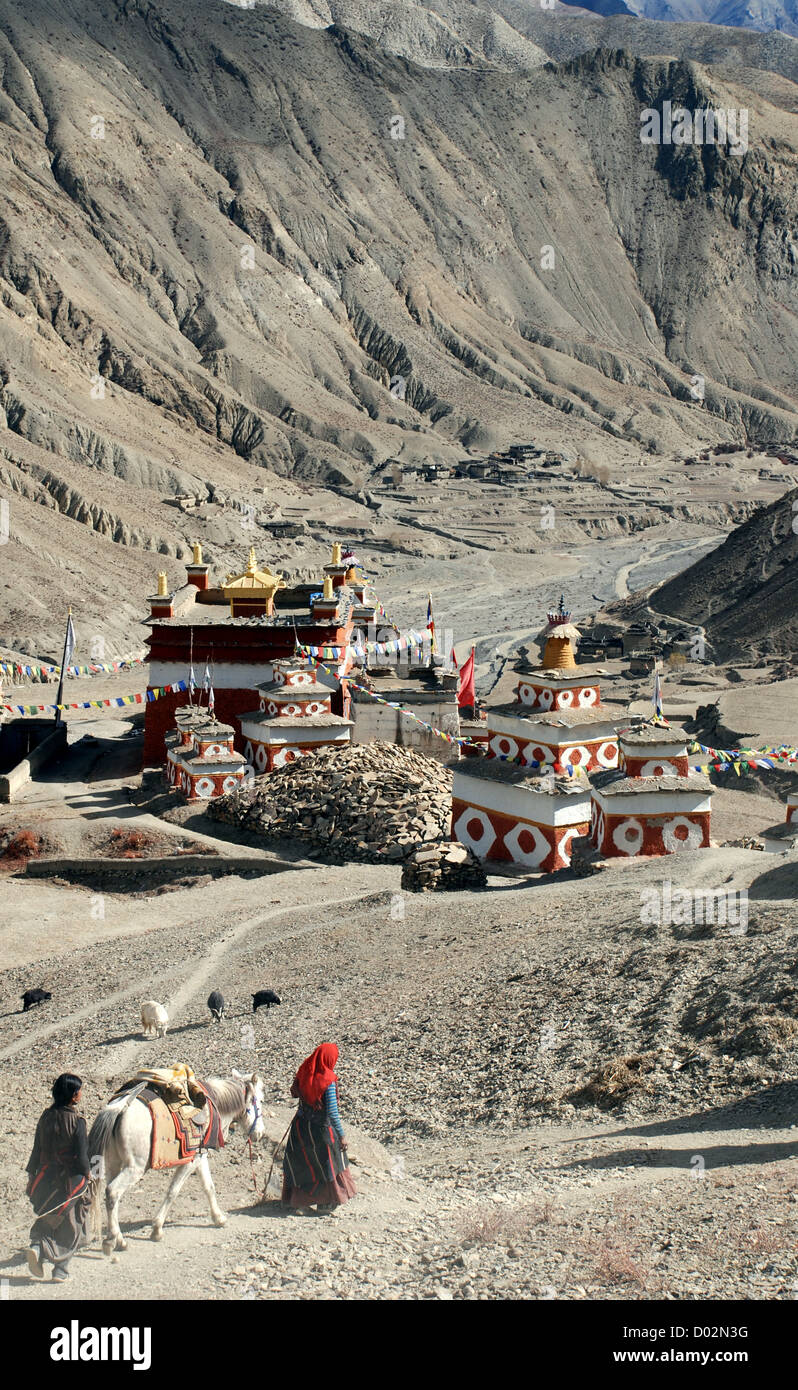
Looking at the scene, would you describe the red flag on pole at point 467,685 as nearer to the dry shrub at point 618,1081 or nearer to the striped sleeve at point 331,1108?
the dry shrub at point 618,1081

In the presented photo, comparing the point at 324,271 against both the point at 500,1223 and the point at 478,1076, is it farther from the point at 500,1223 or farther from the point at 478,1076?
the point at 500,1223

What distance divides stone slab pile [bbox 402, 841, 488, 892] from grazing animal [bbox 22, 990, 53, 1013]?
4.88 m

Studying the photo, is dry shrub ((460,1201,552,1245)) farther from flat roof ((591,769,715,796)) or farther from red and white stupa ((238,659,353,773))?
A: red and white stupa ((238,659,353,773))

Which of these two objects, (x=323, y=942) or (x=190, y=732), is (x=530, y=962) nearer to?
(x=323, y=942)

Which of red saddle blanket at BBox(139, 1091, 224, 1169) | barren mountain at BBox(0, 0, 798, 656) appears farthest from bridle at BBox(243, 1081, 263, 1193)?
barren mountain at BBox(0, 0, 798, 656)

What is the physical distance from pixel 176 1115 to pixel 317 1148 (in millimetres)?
905

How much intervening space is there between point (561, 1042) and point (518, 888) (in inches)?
255

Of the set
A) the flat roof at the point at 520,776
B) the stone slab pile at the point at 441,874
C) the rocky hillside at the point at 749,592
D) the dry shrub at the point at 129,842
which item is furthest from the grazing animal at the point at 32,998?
the rocky hillside at the point at 749,592

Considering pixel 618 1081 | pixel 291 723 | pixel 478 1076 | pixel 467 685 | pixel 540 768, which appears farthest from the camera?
pixel 467 685

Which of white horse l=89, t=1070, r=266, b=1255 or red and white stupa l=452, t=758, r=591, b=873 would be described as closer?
white horse l=89, t=1070, r=266, b=1255

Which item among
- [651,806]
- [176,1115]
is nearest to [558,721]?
[651,806]

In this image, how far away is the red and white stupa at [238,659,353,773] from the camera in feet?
89.7

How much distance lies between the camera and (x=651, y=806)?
19875mm

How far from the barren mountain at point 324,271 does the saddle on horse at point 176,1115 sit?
42.6 meters
